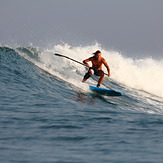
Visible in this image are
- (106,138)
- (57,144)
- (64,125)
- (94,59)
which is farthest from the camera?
(94,59)

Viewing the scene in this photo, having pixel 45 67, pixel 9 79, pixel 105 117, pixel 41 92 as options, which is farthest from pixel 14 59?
pixel 105 117

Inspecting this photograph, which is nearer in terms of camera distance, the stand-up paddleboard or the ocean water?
the ocean water

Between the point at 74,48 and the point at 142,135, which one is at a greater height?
the point at 74,48

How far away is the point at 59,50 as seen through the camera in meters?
23.6

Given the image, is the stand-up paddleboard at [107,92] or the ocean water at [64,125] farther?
the stand-up paddleboard at [107,92]

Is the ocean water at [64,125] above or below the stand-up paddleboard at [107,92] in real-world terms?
below

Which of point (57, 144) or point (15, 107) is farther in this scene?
point (15, 107)

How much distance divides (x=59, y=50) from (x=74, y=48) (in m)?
1.36

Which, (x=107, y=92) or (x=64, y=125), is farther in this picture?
(x=107, y=92)

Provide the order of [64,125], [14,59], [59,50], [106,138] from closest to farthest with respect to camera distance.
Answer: [106,138] → [64,125] → [14,59] → [59,50]

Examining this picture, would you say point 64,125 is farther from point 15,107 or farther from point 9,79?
point 9,79

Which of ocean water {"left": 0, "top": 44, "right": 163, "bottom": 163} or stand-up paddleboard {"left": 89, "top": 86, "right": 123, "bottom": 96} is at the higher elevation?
stand-up paddleboard {"left": 89, "top": 86, "right": 123, "bottom": 96}

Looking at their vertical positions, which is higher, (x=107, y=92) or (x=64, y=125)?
(x=107, y=92)

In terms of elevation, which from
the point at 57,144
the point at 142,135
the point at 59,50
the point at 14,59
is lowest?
the point at 57,144
